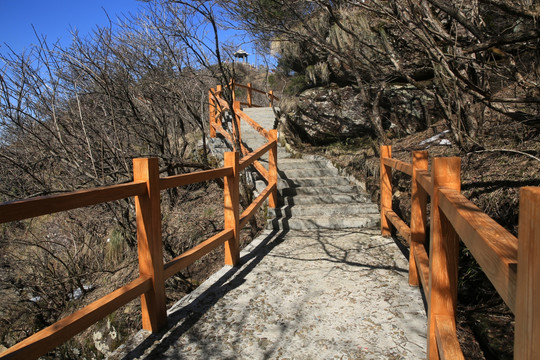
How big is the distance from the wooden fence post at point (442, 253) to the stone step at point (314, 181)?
4.81m

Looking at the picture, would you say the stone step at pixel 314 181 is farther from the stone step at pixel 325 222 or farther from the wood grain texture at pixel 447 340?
the wood grain texture at pixel 447 340

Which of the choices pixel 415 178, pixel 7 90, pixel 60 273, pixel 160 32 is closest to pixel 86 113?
pixel 7 90

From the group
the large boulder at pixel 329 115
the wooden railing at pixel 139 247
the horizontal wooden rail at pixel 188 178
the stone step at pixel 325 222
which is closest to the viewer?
the wooden railing at pixel 139 247

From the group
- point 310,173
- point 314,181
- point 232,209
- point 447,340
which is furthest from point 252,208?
point 447,340

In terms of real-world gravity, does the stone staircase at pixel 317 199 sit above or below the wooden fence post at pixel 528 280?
below

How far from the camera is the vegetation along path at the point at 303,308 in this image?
2.46 metres

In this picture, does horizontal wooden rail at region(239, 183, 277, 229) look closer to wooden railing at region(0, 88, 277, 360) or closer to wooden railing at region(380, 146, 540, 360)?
wooden railing at region(0, 88, 277, 360)

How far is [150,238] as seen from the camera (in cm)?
254

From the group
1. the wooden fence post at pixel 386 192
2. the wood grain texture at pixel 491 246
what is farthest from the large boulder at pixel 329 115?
the wood grain texture at pixel 491 246

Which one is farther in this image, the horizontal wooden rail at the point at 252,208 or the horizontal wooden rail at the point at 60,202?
the horizontal wooden rail at the point at 252,208

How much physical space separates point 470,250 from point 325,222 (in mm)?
4330

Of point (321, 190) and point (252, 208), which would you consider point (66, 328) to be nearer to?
point (252, 208)

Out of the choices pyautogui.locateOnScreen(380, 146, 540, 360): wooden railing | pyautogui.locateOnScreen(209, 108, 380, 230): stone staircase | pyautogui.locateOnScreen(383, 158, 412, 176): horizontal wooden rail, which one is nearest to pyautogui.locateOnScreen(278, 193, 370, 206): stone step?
pyautogui.locateOnScreen(209, 108, 380, 230): stone staircase

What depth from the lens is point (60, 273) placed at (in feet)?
20.8
